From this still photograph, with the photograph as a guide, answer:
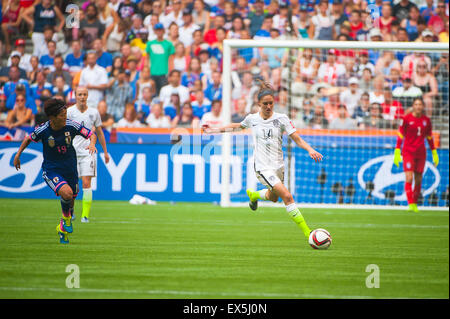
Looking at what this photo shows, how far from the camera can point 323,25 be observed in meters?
22.0

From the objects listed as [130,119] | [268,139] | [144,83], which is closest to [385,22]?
[144,83]

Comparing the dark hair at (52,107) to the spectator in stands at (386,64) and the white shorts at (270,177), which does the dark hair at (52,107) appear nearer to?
the white shorts at (270,177)

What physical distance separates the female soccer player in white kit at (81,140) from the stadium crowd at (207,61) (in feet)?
16.5

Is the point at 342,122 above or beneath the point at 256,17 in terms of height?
beneath

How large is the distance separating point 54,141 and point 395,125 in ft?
36.3

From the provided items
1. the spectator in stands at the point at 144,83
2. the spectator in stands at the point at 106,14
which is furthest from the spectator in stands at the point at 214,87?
the spectator in stands at the point at 106,14

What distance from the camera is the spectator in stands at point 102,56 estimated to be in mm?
22016

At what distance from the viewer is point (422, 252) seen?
33.5ft

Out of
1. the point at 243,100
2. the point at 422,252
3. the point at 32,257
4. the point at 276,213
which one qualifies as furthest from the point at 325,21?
the point at 32,257

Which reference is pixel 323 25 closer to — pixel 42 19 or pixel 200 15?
pixel 200 15

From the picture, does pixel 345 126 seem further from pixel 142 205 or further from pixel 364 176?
pixel 142 205

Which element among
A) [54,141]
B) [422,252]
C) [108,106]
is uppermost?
[108,106]

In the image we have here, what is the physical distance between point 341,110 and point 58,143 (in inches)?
400

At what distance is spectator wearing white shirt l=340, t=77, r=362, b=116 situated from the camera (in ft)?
64.6
